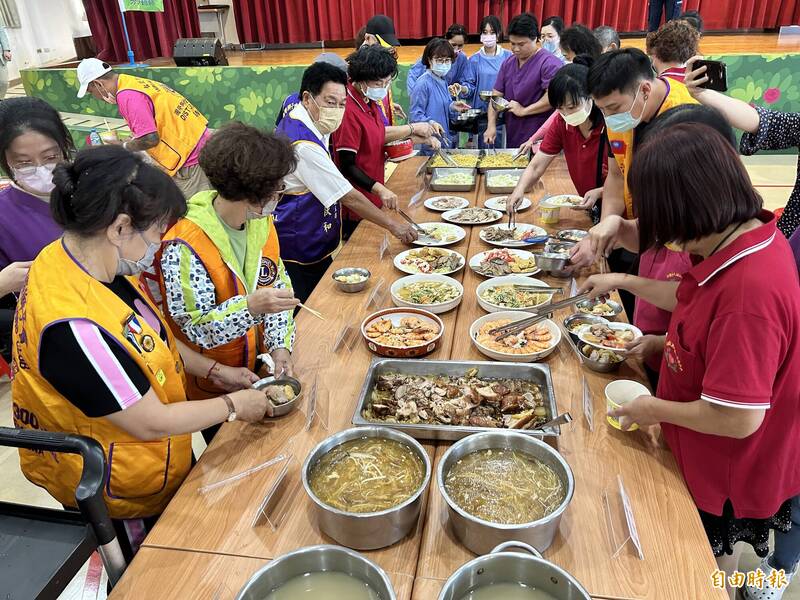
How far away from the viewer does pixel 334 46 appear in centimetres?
1118

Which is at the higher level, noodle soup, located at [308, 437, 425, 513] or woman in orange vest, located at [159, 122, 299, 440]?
woman in orange vest, located at [159, 122, 299, 440]


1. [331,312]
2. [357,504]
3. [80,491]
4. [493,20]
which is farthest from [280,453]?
[493,20]

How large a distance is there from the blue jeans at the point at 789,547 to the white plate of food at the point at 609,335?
0.69 meters

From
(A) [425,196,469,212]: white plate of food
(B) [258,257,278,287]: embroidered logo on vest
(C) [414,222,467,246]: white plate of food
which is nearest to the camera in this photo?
(B) [258,257,278,287]: embroidered logo on vest

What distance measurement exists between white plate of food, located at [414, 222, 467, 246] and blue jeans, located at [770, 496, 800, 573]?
1.81 meters

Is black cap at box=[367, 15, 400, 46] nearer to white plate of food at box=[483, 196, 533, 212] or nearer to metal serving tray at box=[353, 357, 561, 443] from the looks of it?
white plate of food at box=[483, 196, 533, 212]

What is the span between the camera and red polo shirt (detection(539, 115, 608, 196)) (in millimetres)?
3041

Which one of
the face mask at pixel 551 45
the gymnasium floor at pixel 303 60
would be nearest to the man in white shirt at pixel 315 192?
the gymnasium floor at pixel 303 60

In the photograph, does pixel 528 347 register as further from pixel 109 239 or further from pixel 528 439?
pixel 109 239

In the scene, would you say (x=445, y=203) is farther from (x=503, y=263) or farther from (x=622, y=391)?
(x=622, y=391)

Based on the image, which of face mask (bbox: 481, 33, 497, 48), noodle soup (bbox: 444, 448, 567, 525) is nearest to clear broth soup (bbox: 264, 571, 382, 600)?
noodle soup (bbox: 444, 448, 567, 525)

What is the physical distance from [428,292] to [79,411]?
1.38 meters

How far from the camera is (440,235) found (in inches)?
116

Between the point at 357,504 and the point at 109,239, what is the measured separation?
893 millimetres
